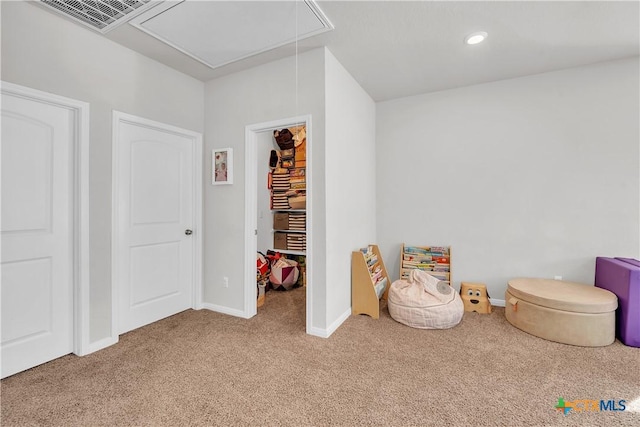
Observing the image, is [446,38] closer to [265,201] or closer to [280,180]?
[280,180]

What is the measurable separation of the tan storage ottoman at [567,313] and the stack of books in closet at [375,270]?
4.05 ft

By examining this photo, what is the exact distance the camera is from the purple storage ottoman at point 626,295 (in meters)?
2.19

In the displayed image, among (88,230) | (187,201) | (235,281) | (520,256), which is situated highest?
(187,201)

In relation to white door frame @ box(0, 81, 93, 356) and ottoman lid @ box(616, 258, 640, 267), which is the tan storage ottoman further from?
white door frame @ box(0, 81, 93, 356)

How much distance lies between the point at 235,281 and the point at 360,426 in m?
1.85

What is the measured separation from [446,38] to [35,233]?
3.43 metres

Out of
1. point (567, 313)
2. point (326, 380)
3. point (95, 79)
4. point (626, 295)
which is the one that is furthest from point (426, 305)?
point (95, 79)

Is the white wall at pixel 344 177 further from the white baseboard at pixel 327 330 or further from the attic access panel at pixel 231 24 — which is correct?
the attic access panel at pixel 231 24

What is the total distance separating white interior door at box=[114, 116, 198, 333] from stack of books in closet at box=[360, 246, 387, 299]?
1.90 m

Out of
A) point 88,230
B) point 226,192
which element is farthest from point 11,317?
point 226,192

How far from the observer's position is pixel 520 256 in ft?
9.83

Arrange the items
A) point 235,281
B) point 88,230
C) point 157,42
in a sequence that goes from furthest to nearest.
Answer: point 235,281 → point 157,42 → point 88,230

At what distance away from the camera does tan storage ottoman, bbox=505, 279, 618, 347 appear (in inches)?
86.7

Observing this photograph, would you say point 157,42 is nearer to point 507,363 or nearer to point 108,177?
point 108,177
